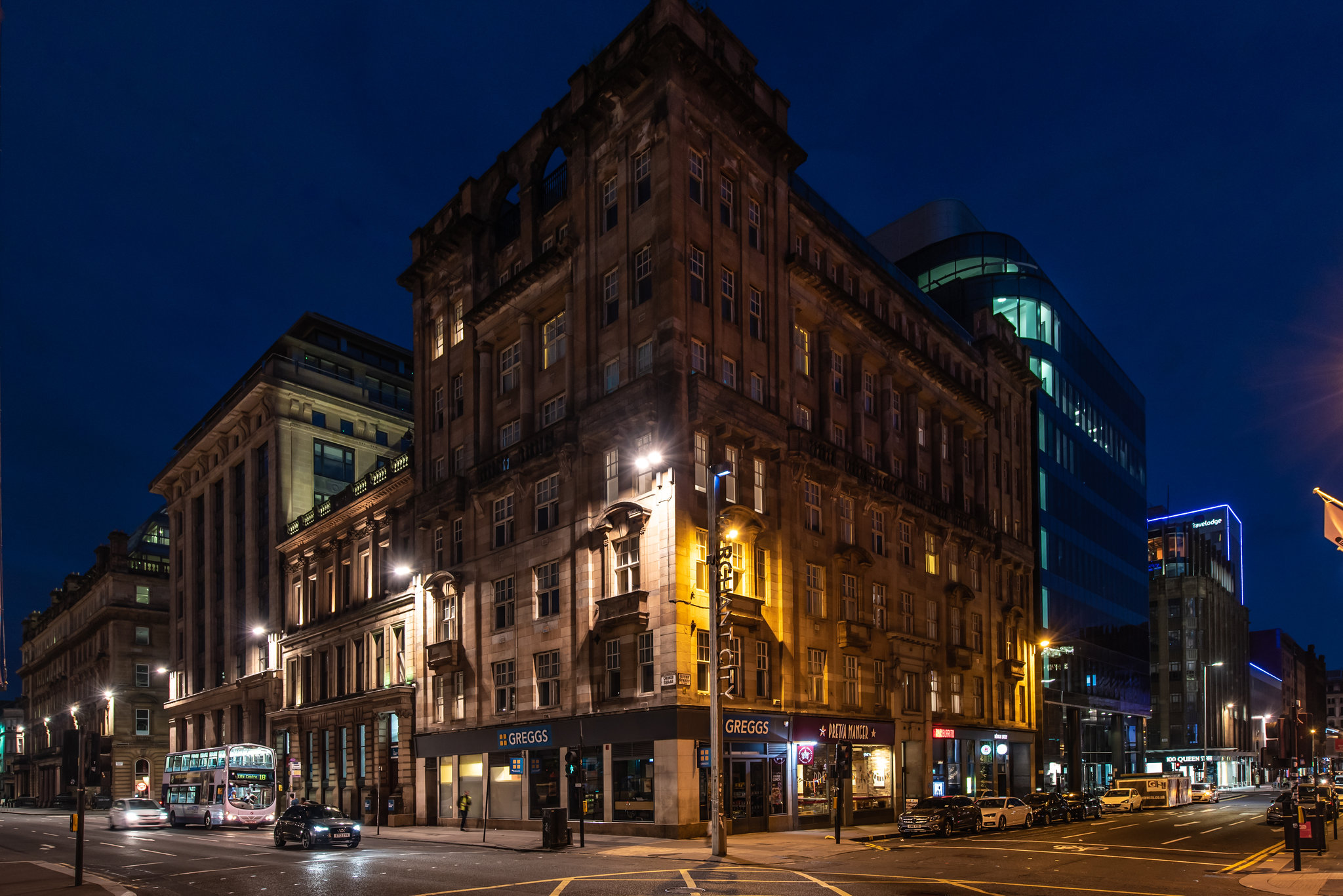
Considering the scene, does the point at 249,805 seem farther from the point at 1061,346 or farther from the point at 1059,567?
the point at 1061,346

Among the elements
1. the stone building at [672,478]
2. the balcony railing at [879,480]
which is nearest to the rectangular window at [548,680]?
the stone building at [672,478]

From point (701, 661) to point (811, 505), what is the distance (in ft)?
36.4

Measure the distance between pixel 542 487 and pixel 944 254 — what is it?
47.0 m

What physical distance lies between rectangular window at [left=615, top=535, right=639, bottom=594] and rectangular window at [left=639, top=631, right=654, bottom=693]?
1868mm

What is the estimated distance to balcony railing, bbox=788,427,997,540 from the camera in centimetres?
4681

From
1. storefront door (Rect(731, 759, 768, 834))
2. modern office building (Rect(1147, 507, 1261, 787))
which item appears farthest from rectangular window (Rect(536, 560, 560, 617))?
modern office building (Rect(1147, 507, 1261, 787))

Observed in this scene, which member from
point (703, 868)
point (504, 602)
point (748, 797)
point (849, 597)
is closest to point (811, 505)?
point (849, 597)

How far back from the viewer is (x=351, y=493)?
2598 inches

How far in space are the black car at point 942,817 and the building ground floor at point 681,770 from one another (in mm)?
2812

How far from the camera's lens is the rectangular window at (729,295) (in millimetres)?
44969

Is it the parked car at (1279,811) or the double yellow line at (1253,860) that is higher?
the double yellow line at (1253,860)

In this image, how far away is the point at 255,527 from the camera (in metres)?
81.9

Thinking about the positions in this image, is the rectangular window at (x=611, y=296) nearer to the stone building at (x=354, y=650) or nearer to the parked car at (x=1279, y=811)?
the stone building at (x=354, y=650)

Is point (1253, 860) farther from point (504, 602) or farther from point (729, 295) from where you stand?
point (504, 602)
